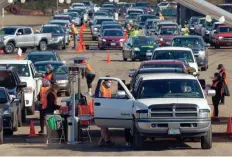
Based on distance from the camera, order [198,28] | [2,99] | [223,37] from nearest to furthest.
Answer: [2,99], [223,37], [198,28]

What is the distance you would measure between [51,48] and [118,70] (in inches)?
578

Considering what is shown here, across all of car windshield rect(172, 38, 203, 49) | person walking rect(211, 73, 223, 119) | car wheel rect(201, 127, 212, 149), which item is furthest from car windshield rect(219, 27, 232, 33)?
car wheel rect(201, 127, 212, 149)

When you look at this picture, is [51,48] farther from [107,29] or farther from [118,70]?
[118,70]

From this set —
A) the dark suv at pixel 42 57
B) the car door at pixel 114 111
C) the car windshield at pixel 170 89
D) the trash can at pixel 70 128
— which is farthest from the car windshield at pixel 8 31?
the car windshield at pixel 170 89

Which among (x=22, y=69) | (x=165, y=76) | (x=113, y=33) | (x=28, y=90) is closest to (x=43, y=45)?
(x=113, y=33)

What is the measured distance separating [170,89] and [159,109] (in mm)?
1131

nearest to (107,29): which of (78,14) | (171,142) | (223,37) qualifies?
(223,37)

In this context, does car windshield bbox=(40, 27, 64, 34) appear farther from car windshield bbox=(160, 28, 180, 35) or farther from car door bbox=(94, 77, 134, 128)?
car door bbox=(94, 77, 134, 128)

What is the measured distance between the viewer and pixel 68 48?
57.8m

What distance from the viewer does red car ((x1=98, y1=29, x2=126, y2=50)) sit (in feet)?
181

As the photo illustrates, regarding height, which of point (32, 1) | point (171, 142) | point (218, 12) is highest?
point (218, 12)

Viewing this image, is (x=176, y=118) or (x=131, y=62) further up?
(x=176, y=118)

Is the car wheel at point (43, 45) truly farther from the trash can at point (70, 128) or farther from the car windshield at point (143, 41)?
the trash can at point (70, 128)

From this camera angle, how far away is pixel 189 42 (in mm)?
43875
